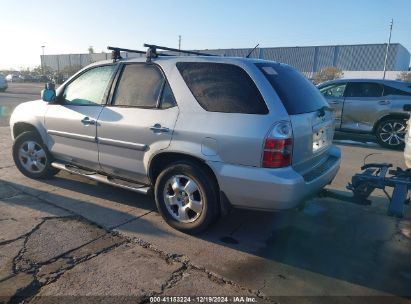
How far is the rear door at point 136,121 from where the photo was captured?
148 inches

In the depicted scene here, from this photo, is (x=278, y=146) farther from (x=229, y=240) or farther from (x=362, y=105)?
(x=362, y=105)

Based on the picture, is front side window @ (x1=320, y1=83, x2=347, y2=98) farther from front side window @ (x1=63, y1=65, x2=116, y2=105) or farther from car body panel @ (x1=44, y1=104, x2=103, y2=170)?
car body panel @ (x1=44, y1=104, x2=103, y2=170)

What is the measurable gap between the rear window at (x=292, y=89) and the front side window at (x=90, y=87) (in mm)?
1966

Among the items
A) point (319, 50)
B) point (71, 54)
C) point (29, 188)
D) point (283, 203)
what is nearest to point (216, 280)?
point (283, 203)

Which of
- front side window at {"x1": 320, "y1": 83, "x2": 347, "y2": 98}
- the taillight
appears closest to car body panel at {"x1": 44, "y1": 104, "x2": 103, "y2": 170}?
the taillight

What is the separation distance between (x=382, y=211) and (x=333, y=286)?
6.91 ft

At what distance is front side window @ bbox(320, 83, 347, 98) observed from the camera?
9.70 m

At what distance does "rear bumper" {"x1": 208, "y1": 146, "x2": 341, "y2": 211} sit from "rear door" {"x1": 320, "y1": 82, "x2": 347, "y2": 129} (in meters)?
6.69

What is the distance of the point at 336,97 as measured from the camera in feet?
31.8

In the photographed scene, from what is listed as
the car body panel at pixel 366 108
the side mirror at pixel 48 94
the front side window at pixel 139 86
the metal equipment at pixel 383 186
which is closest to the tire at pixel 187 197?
the front side window at pixel 139 86

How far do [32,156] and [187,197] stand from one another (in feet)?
9.45

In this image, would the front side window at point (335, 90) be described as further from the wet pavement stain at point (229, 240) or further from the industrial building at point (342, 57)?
the industrial building at point (342, 57)

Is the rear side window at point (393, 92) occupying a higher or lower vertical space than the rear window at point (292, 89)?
lower

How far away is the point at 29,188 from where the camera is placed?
5031mm
